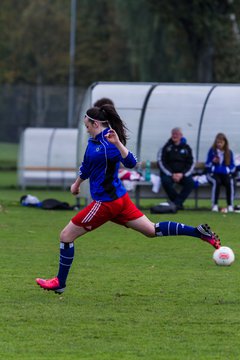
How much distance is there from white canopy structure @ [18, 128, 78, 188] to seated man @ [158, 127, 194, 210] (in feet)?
43.1

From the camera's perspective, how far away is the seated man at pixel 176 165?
20.7m

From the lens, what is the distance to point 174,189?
2125 centimetres

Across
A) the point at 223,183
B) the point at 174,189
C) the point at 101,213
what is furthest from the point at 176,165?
the point at 101,213

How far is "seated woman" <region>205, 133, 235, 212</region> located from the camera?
20.6 meters

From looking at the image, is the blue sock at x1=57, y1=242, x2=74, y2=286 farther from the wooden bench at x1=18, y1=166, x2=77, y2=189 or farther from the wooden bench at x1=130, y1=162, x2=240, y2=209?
the wooden bench at x1=18, y1=166, x2=77, y2=189

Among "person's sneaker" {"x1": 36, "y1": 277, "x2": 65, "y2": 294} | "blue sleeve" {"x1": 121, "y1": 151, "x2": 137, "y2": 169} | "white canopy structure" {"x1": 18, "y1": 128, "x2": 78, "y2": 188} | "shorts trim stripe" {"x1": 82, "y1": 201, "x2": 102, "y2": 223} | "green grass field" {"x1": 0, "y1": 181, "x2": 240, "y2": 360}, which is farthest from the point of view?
"white canopy structure" {"x1": 18, "y1": 128, "x2": 78, "y2": 188}

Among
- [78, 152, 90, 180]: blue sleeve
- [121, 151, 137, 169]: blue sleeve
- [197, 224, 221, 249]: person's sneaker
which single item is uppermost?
[121, 151, 137, 169]: blue sleeve

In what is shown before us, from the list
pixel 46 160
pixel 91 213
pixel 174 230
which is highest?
pixel 91 213

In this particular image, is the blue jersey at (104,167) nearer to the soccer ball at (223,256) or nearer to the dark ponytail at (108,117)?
the dark ponytail at (108,117)

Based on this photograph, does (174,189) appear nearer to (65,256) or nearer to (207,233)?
(207,233)

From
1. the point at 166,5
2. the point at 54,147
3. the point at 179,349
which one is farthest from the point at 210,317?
the point at 166,5

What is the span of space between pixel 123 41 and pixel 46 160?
37.8 metres

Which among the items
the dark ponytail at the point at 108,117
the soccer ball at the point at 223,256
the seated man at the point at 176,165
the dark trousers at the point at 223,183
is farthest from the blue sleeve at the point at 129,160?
the dark trousers at the point at 223,183

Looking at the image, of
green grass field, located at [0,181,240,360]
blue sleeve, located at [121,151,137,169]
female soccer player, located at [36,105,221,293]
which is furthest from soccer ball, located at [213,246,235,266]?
blue sleeve, located at [121,151,137,169]
